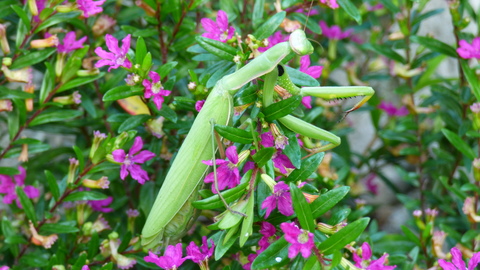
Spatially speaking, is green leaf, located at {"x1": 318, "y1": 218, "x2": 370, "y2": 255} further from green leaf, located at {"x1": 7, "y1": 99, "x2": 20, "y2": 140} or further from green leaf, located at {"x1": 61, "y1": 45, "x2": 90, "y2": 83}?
green leaf, located at {"x1": 7, "y1": 99, "x2": 20, "y2": 140}

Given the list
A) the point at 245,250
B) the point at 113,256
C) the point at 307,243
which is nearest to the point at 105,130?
the point at 113,256

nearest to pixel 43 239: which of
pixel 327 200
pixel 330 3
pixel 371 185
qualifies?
pixel 327 200

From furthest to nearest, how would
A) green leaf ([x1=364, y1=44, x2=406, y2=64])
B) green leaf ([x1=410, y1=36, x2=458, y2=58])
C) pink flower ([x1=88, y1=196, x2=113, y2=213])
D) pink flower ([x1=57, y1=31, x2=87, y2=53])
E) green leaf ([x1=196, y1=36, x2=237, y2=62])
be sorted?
1. green leaf ([x1=364, y1=44, x2=406, y2=64])
2. green leaf ([x1=410, y1=36, x2=458, y2=58])
3. pink flower ([x1=88, y1=196, x2=113, y2=213])
4. pink flower ([x1=57, y1=31, x2=87, y2=53])
5. green leaf ([x1=196, y1=36, x2=237, y2=62])

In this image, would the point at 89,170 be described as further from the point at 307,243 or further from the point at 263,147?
the point at 307,243

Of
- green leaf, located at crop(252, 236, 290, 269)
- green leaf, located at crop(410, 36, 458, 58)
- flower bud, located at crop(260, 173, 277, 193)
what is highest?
green leaf, located at crop(410, 36, 458, 58)

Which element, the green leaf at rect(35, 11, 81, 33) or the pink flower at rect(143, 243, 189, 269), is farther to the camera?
the green leaf at rect(35, 11, 81, 33)

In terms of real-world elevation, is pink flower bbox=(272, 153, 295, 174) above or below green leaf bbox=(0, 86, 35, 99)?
above

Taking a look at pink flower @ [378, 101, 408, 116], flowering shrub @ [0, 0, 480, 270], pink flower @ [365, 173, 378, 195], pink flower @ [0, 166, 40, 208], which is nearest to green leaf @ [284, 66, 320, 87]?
flowering shrub @ [0, 0, 480, 270]

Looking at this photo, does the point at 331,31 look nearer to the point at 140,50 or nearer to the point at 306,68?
the point at 306,68
